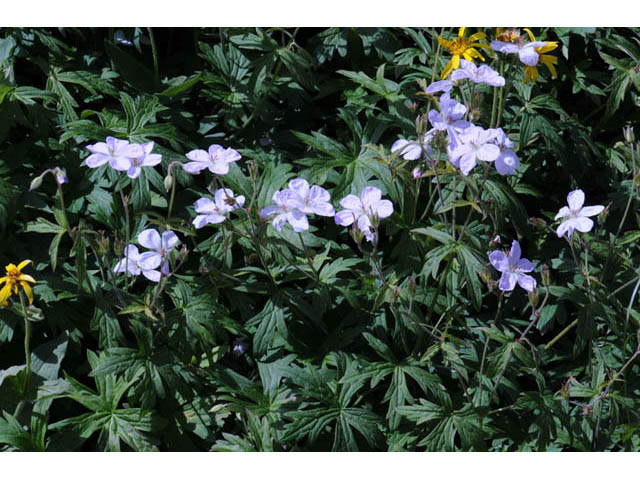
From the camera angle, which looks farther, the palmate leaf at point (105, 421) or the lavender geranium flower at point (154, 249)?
the lavender geranium flower at point (154, 249)

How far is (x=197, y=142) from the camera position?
275 cm

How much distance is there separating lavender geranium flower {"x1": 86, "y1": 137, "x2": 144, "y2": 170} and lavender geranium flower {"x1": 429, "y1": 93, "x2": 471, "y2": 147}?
820mm

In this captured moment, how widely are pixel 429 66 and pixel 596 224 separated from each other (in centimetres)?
81

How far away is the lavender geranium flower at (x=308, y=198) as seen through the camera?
2.08 metres

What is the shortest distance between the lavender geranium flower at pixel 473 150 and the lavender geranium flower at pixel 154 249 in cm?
81

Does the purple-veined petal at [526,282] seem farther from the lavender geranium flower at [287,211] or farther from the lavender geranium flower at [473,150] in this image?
the lavender geranium flower at [287,211]

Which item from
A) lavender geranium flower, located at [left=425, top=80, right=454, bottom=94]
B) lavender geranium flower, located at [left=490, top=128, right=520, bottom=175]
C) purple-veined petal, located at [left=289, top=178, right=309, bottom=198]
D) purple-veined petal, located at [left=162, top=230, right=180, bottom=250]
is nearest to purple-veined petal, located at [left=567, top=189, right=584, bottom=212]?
lavender geranium flower, located at [left=490, top=128, right=520, bottom=175]

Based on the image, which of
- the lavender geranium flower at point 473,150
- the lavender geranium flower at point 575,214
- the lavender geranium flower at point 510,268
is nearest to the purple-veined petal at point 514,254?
the lavender geranium flower at point 510,268

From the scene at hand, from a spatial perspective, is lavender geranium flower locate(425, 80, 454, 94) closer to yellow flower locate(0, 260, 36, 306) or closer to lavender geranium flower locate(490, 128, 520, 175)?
lavender geranium flower locate(490, 128, 520, 175)

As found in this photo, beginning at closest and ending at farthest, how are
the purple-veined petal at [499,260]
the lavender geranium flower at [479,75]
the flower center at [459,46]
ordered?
the purple-veined petal at [499,260]
the lavender geranium flower at [479,75]
the flower center at [459,46]

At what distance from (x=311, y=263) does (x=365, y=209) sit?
22 centimetres

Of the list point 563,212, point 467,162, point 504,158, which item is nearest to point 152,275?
point 467,162

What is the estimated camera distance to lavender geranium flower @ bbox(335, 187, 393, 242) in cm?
209

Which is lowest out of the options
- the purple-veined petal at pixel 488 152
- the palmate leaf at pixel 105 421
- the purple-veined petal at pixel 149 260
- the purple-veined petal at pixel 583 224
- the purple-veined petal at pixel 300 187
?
the palmate leaf at pixel 105 421
